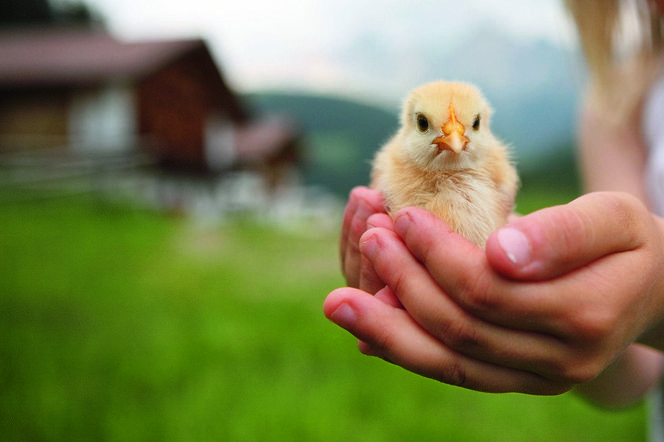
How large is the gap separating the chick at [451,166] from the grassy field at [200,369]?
0.59m

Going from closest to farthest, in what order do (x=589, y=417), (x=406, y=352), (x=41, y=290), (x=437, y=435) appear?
1. (x=406, y=352)
2. (x=437, y=435)
3. (x=589, y=417)
4. (x=41, y=290)

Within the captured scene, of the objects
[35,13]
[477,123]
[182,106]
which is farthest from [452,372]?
[35,13]

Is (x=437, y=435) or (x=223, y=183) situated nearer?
(x=437, y=435)

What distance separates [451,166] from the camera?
2.70 feet

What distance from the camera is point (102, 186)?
4.71 m

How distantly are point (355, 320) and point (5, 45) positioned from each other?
25.6 feet

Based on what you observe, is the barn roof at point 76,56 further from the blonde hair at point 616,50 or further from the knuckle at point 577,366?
the knuckle at point 577,366

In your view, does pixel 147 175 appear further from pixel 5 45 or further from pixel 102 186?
pixel 5 45

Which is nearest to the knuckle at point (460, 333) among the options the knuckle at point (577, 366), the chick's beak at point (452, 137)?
the knuckle at point (577, 366)

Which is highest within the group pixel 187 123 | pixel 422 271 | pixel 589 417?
pixel 422 271

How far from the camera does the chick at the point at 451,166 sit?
0.76m

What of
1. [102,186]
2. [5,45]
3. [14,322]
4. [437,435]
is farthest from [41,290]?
[5,45]

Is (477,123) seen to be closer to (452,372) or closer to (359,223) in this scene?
(359,223)

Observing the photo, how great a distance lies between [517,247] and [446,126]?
255 mm
